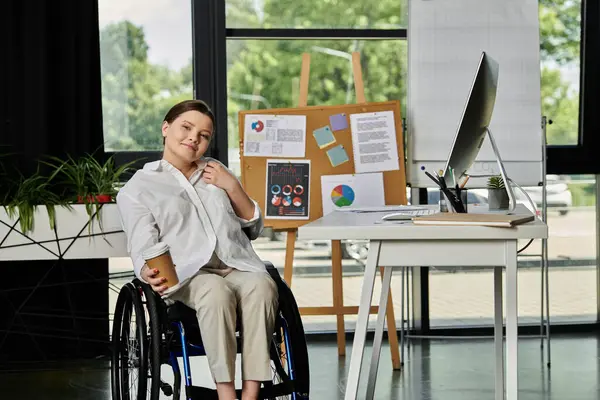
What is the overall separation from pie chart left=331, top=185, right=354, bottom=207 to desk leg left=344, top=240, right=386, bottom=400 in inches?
66.1

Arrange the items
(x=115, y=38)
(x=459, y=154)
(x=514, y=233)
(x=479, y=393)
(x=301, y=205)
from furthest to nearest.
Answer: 1. (x=115, y=38)
2. (x=301, y=205)
3. (x=479, y=393)
4. (x=459, y=154)
5. (x=514, y=233)

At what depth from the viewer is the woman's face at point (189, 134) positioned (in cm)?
301

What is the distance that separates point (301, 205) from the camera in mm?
4293

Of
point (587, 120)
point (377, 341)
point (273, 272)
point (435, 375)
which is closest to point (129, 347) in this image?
point (273, 272)

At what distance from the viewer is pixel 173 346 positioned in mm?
2758

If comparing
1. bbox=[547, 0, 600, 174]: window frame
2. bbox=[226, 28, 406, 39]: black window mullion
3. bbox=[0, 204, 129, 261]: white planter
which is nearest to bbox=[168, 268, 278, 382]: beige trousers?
bbox=[0, 204, 129, 261]: white planter

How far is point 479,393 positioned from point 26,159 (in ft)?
7.56

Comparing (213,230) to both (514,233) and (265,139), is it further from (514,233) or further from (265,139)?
(265,139)

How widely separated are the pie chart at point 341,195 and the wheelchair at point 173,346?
1311 millimetres

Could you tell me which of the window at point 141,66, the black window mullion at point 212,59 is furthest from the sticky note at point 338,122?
the window at point 141,66

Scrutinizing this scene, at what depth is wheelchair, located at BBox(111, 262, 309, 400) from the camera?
2.61 metres

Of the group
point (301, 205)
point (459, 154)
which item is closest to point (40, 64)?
point (301, 205)

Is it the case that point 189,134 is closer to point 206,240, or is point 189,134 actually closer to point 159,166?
point 159,166

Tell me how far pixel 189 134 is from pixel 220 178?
0.56 feet
